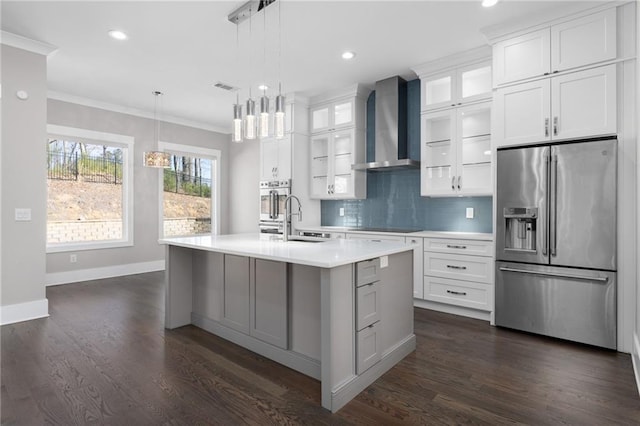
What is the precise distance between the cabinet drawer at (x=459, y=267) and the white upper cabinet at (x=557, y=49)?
180 centimetres

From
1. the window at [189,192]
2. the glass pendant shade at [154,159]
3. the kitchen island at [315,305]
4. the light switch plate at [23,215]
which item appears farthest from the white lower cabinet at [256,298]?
the window at [189,192]

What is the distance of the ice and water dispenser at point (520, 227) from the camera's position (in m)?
3.20

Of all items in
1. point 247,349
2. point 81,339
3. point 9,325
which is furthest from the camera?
point 9,325

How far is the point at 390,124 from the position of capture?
4.62m

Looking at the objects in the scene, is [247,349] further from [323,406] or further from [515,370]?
[515,370]

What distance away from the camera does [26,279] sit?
3.63 m

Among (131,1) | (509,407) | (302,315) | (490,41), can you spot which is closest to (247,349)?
(302,315)

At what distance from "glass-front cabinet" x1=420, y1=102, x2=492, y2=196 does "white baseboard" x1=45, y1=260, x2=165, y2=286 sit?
16.2ft

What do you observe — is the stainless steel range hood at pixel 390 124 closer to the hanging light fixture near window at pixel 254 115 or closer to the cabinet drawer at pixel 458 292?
the cabinet drawer at pixel 458 292

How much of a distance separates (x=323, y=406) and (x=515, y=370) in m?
1.47

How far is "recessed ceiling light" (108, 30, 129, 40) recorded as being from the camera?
340 cm

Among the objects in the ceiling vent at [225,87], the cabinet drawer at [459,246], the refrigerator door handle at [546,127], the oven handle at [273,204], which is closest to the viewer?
the refrigerator door handle at [546,127]

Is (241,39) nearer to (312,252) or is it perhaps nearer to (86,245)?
(312,252)

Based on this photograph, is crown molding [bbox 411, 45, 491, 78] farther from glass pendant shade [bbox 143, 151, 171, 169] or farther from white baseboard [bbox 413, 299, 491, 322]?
glass pendant shade [bbox 143, 151, 171, 169]
